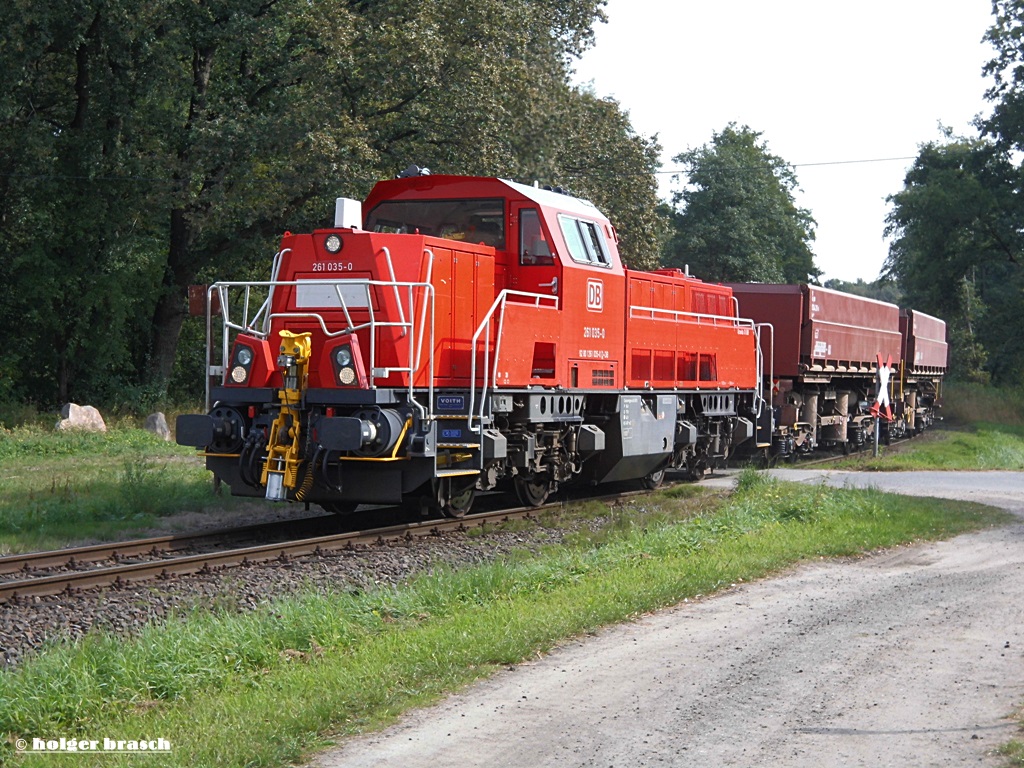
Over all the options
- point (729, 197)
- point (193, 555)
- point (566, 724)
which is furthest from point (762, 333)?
point (729, 197)

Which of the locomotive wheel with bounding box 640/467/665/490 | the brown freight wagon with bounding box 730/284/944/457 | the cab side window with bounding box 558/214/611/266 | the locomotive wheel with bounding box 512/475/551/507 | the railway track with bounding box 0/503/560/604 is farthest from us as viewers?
the brown freight wagon with bounding box 730/284/944/457

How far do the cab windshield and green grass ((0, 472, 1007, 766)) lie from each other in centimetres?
426

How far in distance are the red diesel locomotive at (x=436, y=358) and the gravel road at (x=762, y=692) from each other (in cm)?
414

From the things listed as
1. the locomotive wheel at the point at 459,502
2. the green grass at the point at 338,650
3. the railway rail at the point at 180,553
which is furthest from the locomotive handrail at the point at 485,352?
the green grass at the point at 338,650

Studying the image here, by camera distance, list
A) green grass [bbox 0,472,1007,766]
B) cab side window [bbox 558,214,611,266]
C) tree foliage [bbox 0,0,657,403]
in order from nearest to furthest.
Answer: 1. green grass [bbox 0,472,1007,766]
2. cab side window [bbox 558,214,611,266]
3. tree foliage [bbox 0,0,657,403]

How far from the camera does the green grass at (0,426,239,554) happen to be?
13.1 metres

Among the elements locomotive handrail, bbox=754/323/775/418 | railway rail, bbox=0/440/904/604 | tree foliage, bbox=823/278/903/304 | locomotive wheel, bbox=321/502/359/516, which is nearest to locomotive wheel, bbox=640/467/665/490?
locomotive handrail, bbox=754/323/775/418

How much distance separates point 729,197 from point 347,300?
49.0 metres

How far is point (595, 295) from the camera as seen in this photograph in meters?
14.8

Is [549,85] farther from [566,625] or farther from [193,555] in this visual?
[566,625]

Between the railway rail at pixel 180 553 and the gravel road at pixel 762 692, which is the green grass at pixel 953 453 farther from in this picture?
the gravel road at pixel 762 692

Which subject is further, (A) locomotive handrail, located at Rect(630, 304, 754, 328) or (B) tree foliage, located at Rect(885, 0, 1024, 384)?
(B) tree foliage, located at Rect(885, 0, 1024, 384)

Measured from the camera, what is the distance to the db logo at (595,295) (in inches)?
578

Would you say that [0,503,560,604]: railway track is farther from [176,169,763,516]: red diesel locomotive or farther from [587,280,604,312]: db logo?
[587,280,604,312]: db logo
